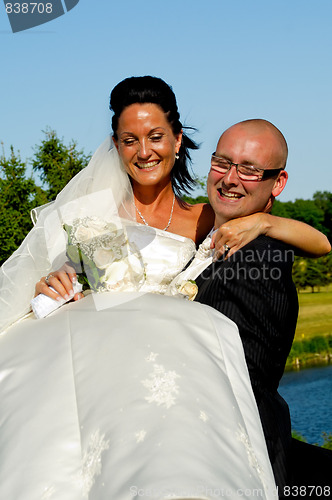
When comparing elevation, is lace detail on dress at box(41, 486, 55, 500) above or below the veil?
below

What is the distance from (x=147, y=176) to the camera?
427 centimetres

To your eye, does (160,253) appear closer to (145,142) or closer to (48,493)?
(145,142)

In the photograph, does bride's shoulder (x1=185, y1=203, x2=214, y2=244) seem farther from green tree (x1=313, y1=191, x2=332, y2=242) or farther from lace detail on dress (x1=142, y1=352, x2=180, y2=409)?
green tree (x1=313, y1=191, x2=332, y2=242)

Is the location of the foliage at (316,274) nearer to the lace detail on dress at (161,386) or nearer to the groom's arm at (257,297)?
the groom's arm at (257,297)

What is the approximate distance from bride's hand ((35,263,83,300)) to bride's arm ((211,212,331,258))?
0.84m

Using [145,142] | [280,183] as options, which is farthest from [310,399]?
[280,183]

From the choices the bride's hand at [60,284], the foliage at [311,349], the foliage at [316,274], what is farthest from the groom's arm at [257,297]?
the foliage at [316,274]

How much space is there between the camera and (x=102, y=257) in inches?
123

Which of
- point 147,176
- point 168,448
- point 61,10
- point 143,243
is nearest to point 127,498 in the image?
point 168,448

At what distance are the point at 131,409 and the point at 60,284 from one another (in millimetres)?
1027

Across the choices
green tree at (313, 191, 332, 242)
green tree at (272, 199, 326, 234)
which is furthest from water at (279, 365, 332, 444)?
green tree at (313, 191, 332, 242)

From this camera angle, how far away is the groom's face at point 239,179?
3469mm

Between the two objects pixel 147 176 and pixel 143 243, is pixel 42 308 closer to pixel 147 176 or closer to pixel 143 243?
pixel 143 243

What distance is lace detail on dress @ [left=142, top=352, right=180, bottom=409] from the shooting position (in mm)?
2260
